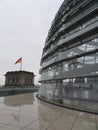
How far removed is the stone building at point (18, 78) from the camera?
80.1m

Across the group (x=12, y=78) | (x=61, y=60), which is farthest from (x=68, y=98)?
(x=12, y=78)

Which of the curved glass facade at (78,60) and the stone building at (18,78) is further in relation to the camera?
the stone building at (18,78)

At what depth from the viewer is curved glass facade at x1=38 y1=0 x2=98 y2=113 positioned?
49.2 ft

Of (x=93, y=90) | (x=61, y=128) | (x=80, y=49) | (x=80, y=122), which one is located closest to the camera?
(x=61, y=128)

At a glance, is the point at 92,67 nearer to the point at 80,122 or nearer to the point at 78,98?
the point at 78,98

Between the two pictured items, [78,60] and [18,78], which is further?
[18,78]

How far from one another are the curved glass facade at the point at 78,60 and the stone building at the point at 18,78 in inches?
2381

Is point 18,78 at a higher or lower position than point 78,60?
higher

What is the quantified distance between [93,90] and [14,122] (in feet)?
24.8

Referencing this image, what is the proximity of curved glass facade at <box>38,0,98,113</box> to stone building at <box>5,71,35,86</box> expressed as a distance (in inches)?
2381

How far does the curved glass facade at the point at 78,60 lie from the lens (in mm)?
14992

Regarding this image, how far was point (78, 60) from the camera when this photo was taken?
1748 cm

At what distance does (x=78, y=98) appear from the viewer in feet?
50.2

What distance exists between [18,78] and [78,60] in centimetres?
6585
